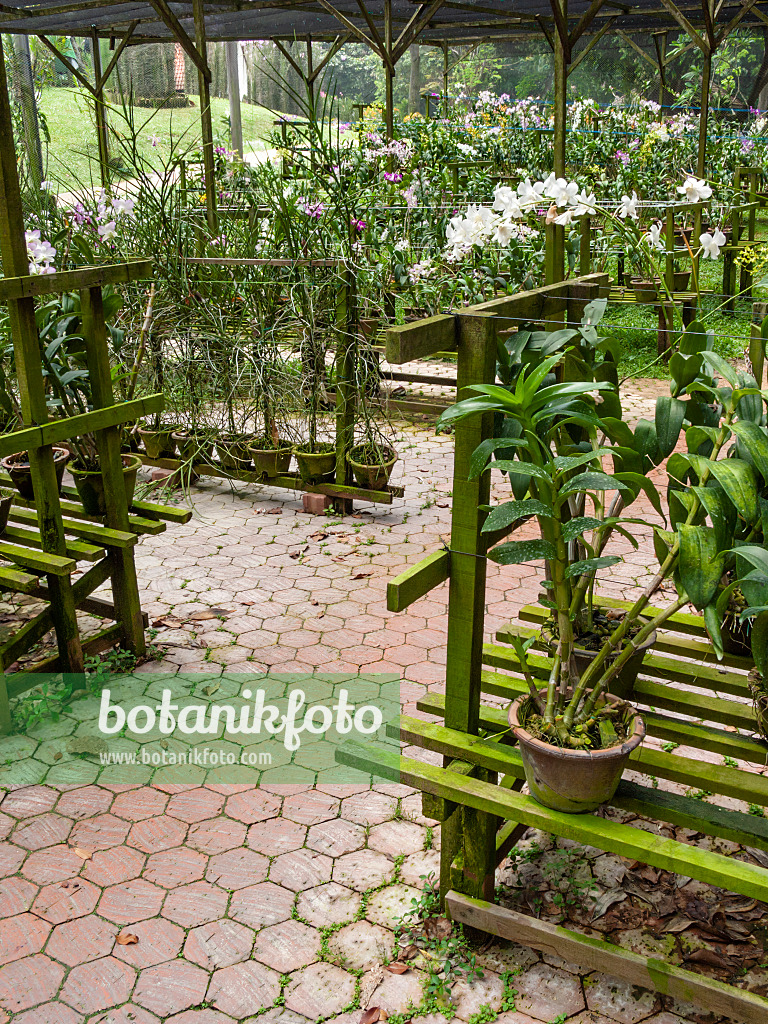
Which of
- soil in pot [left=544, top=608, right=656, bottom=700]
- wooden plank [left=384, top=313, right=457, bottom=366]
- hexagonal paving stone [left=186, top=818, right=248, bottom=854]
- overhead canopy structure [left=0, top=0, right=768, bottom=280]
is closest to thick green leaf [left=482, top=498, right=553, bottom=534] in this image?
wooden plank [left=384, top=313, right=457, bottom=366]

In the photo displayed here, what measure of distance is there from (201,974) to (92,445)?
204 cm

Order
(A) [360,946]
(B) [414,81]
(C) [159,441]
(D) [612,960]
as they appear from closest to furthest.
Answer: (D) [612,960], (A) [360,946], (C) [159,441], (B) [414,81]

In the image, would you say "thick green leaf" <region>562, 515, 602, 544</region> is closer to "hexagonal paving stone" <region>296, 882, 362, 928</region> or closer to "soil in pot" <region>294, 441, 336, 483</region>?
"hexagonal paving stone" <region>296, 882, 362, 928</region>

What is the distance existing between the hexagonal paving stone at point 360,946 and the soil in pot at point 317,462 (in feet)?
8.57

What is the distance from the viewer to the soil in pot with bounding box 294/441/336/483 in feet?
14.4

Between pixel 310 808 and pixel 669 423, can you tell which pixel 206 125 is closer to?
pixel 310 808

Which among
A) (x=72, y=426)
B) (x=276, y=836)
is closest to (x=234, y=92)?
(x=72, y=426)

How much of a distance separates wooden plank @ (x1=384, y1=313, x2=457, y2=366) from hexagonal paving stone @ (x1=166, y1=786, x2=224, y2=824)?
4.41ft

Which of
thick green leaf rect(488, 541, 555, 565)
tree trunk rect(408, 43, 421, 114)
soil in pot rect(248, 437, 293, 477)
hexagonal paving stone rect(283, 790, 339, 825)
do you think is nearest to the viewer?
thick green leaf rect(488, 541, 555, 565)

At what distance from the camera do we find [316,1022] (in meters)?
1.81

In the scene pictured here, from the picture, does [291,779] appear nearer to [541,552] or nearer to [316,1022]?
[316,1022]

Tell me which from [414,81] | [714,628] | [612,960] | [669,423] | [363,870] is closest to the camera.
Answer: [714,628]

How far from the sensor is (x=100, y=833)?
7.73 feet

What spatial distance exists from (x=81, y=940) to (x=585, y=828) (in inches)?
44.0
